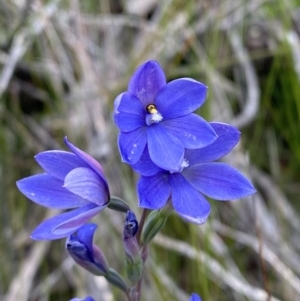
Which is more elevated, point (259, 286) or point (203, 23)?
point (203, 23)

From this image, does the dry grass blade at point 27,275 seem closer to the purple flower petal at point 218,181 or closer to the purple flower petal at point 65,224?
the purple flower petal at point 65,224

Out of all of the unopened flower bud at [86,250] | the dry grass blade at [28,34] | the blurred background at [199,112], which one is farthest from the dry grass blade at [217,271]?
the dry grass blade at [28,34]

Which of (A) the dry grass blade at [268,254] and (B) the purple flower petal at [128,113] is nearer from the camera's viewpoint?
(B) the purple flower petal at [128,113]

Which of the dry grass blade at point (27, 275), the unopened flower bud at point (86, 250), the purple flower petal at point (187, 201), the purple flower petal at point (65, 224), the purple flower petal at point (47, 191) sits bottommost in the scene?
the dry grass blade at point (27, 275)

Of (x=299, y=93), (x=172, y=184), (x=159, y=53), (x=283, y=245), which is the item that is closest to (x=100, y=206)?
(x=172, y=184)

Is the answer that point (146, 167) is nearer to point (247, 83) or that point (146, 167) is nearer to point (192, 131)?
point (192, 131)

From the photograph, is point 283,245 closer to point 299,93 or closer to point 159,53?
point 299,93
